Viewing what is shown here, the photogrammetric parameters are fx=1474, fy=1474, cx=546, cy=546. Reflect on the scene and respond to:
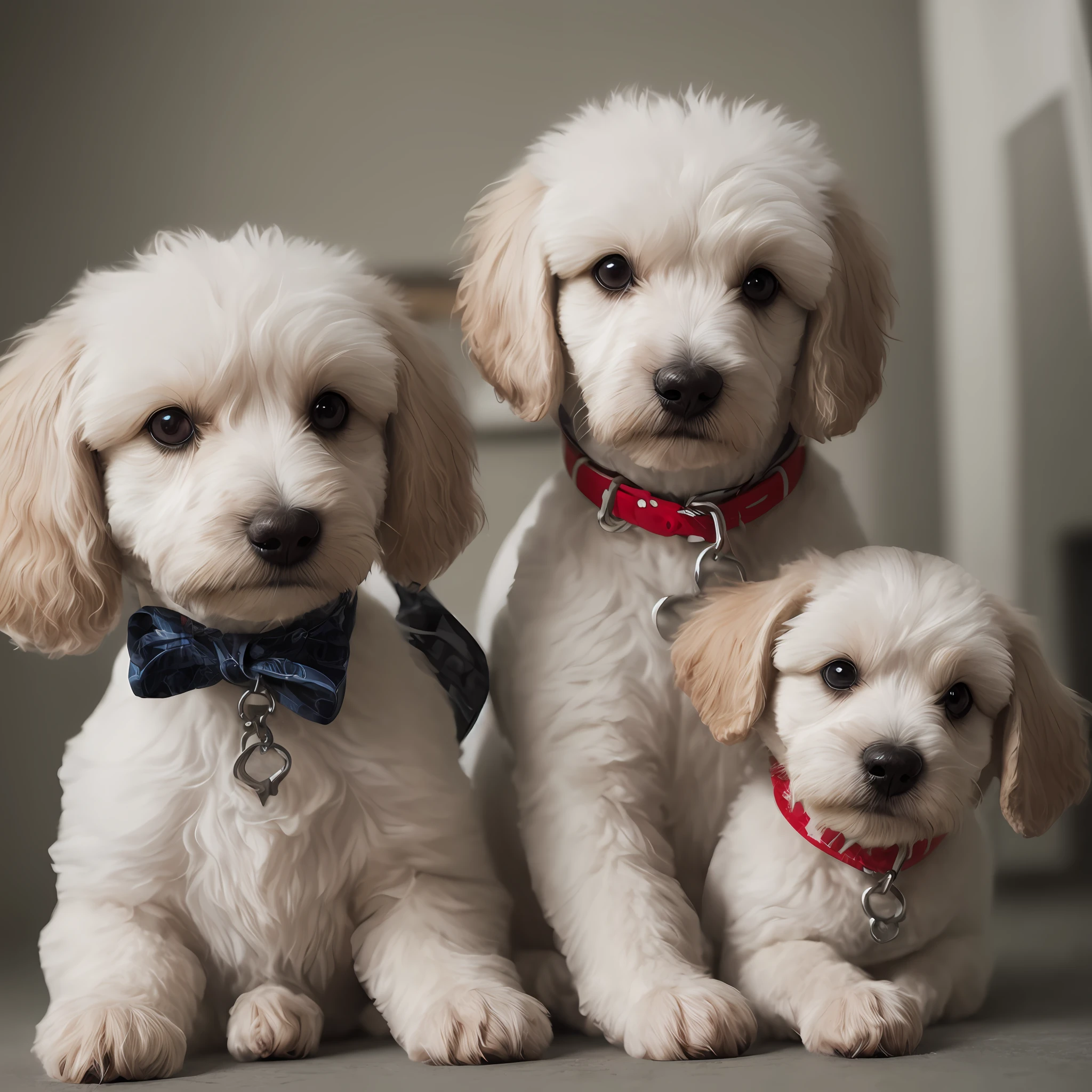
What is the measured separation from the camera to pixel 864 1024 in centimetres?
165

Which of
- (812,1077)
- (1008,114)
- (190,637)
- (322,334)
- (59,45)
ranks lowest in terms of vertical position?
(812,1077)

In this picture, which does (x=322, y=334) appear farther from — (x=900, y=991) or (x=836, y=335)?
(x=900, y=991)

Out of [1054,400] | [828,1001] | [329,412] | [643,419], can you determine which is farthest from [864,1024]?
[1054,400]

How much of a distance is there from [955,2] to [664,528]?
165 cm

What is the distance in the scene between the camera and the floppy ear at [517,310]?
1929 mm

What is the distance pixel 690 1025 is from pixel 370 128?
1.96 m

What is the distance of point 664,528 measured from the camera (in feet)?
6.48

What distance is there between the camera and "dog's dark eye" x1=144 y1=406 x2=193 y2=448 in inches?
67.5

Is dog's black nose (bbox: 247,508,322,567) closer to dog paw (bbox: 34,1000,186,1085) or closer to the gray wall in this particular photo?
dog paw (bbox: 34,1000,186,1085)

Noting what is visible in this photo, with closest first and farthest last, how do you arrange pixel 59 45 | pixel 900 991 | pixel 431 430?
pixel 900 991, pixel 431 430, pixel 59 45

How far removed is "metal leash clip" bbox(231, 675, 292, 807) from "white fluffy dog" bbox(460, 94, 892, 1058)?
0.34 metres

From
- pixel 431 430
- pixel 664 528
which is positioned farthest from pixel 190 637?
pixel 664 528

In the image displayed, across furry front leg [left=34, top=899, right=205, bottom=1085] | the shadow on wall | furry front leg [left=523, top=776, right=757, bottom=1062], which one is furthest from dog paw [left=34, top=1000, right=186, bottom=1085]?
the shadow on wall

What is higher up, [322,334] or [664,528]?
[322,334]
